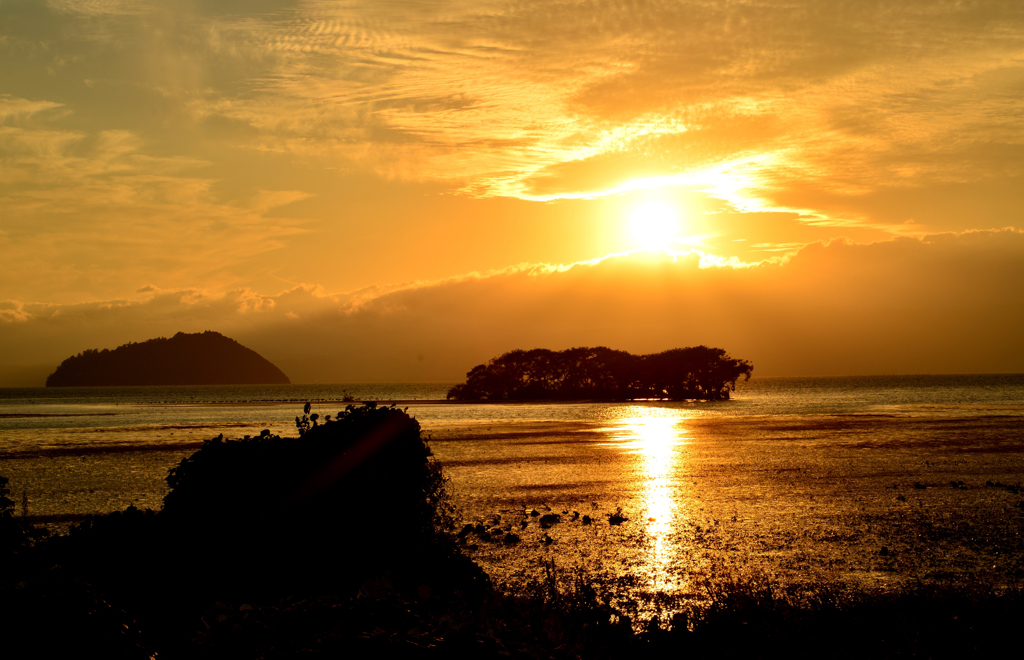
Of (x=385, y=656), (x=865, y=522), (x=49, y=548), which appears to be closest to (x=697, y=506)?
(x=865, y=522)

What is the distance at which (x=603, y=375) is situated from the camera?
132 metres

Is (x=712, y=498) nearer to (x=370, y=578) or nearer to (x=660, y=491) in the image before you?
(x=660, y=491)

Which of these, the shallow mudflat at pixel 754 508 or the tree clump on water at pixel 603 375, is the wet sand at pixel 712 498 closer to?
the shallow mudflat at pixel 754 508

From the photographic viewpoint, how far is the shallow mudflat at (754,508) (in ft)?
45.2

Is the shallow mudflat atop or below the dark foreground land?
below

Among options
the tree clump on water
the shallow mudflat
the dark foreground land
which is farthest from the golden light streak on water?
the tree clump on water

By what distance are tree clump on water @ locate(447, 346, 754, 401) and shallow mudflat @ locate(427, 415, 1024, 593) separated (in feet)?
288

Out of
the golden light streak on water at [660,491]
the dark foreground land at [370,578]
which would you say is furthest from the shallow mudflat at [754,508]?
the dark foreground land at [370,578]

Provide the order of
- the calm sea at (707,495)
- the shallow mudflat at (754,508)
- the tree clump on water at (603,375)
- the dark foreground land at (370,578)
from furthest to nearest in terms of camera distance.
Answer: the tree clump on water at (603,375), the calm sea at (707,495), the shallow mudflat at (754,508), the dark foreground land at (370,578)

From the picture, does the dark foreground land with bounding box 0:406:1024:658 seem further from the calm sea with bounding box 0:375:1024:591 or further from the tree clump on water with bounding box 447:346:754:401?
the tree clump on water with bounding box 447:346:754:401

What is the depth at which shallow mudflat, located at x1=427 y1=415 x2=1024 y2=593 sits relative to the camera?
1379 cm

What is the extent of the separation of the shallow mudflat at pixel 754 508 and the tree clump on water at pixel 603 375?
8778 cm

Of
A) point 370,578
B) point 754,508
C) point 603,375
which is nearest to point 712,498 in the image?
point 754,508

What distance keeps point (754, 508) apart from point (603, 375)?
4472 inches
